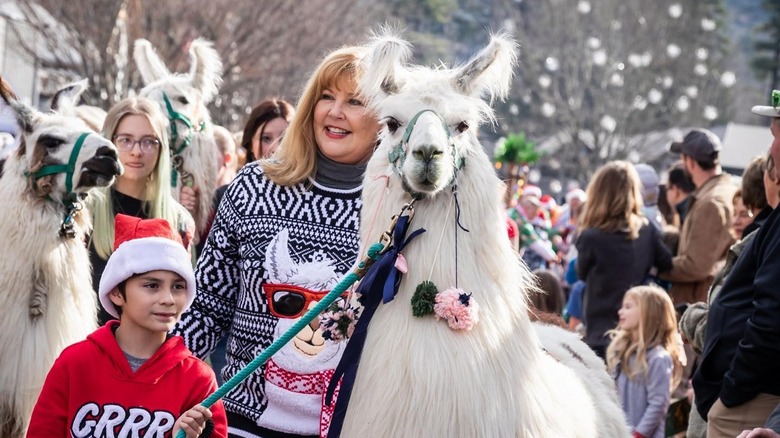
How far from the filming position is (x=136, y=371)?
3.46 m

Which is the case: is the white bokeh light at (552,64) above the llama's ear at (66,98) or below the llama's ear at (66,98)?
above

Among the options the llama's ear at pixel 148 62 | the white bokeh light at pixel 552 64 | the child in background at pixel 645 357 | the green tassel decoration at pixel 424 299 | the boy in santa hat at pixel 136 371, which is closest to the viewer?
the boy in santa hat at pixel 136 371

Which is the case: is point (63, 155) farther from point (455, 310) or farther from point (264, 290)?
point (455, 310)

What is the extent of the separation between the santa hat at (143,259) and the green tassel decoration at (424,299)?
2.29 feet

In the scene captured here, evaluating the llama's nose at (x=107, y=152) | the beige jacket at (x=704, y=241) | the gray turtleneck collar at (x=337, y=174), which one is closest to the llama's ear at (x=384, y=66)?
→ the gray turtleneck collar at (x=337, y=174)

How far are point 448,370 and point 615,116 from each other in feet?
146

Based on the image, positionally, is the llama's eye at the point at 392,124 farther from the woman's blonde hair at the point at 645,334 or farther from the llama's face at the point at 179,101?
the woman's blonde hair at the point at 645,334

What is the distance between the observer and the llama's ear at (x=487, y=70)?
3844 millimetres

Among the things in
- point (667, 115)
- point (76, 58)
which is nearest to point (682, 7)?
point (667, 115)

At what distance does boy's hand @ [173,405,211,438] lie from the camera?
129 inches

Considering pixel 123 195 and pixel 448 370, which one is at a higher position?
pixel 123 195

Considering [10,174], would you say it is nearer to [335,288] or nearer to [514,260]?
[335,288]

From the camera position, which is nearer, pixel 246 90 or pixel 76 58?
pixel 76 58

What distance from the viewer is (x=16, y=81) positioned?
30984 millimetres
